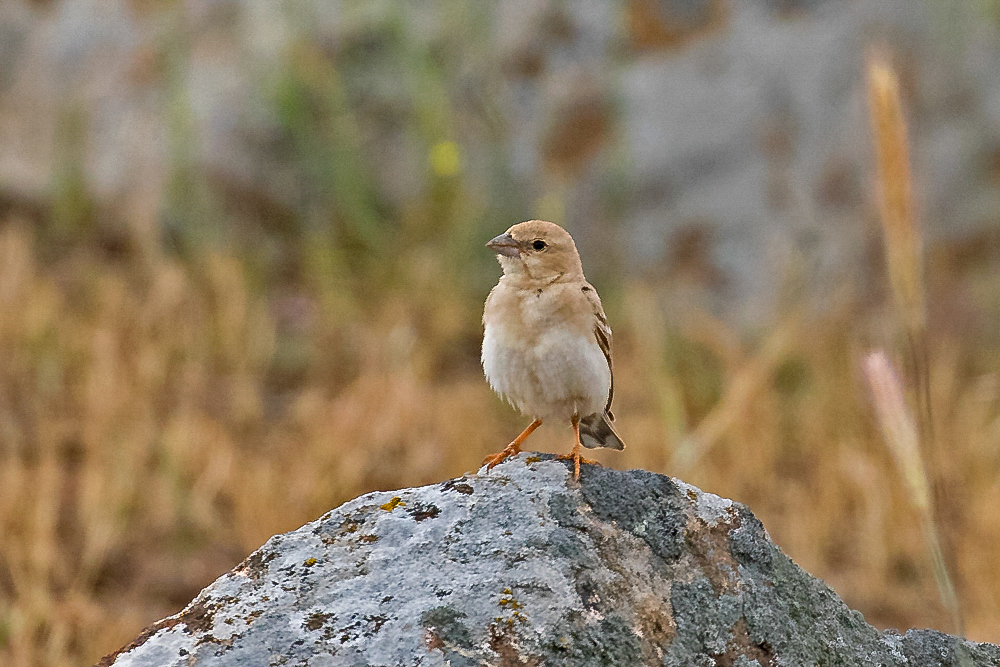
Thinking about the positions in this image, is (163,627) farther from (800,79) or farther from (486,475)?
(800,79)

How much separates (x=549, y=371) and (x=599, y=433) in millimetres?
420

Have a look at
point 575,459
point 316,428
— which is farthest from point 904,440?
point 316,428

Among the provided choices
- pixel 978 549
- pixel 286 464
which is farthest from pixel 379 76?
pixel 978 549

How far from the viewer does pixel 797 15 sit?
6336 millimetres

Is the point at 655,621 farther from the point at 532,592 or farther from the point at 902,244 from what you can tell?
the point at 902,244

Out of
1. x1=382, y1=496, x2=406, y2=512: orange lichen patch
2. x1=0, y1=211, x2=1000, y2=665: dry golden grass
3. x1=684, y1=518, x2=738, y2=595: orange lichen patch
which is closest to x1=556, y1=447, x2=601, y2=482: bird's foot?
x1=684, y1=518, x2=738, y2=595: orange lichen patch

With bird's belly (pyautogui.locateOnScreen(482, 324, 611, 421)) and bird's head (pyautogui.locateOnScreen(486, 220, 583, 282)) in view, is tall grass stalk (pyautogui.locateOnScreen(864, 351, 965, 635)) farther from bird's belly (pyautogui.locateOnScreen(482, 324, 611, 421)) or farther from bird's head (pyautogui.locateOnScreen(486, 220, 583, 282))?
bird's head (pyautogui.locateOnScreen(486, 220, 583, 282))

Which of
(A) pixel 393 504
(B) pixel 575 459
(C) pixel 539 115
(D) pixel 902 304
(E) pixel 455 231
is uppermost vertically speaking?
(C) pixel 539 115

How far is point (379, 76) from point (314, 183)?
0.81 meters

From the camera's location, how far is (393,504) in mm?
2027

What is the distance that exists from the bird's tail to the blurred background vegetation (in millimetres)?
1927

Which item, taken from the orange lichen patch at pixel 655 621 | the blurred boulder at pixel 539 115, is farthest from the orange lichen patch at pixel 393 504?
the blurred boulder at pixel 539 115

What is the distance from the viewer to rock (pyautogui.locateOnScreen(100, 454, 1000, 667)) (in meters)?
1.74

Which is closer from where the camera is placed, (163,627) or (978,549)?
(163,627)
